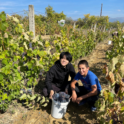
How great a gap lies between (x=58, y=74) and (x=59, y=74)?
0.07ft

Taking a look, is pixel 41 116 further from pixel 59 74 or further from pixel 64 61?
pixel 64 61

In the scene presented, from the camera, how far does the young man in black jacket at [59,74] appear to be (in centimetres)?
214

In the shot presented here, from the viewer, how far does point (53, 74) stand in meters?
2.31

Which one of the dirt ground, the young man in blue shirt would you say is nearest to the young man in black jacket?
the young man in blue shirt

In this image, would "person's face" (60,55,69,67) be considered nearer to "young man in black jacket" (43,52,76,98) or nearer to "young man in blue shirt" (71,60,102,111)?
"young man in black jacket" (43,52,76,98)

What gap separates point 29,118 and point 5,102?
494mm

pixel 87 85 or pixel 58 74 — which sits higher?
pixel 58 74

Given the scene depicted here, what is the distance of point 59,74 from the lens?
2.34 m

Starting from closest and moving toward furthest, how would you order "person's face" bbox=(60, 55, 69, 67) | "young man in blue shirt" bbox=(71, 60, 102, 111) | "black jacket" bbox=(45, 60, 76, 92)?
"young man in blue shirt" bbox=(71, 60, 102, 111), "person's face" bbox=(60, 55, 69, 67), "black jacket" bbox=(45, 60, 76, 92)

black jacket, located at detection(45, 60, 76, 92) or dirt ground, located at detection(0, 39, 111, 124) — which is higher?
black jacket, located at detection(45, 60, 76, 92)

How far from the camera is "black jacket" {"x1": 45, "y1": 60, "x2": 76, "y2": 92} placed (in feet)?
7.37

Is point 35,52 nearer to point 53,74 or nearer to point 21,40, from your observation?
point 21,40

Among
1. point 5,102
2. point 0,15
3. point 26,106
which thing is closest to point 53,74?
point 26,106

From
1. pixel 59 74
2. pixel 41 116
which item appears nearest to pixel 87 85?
pixel 59 74
